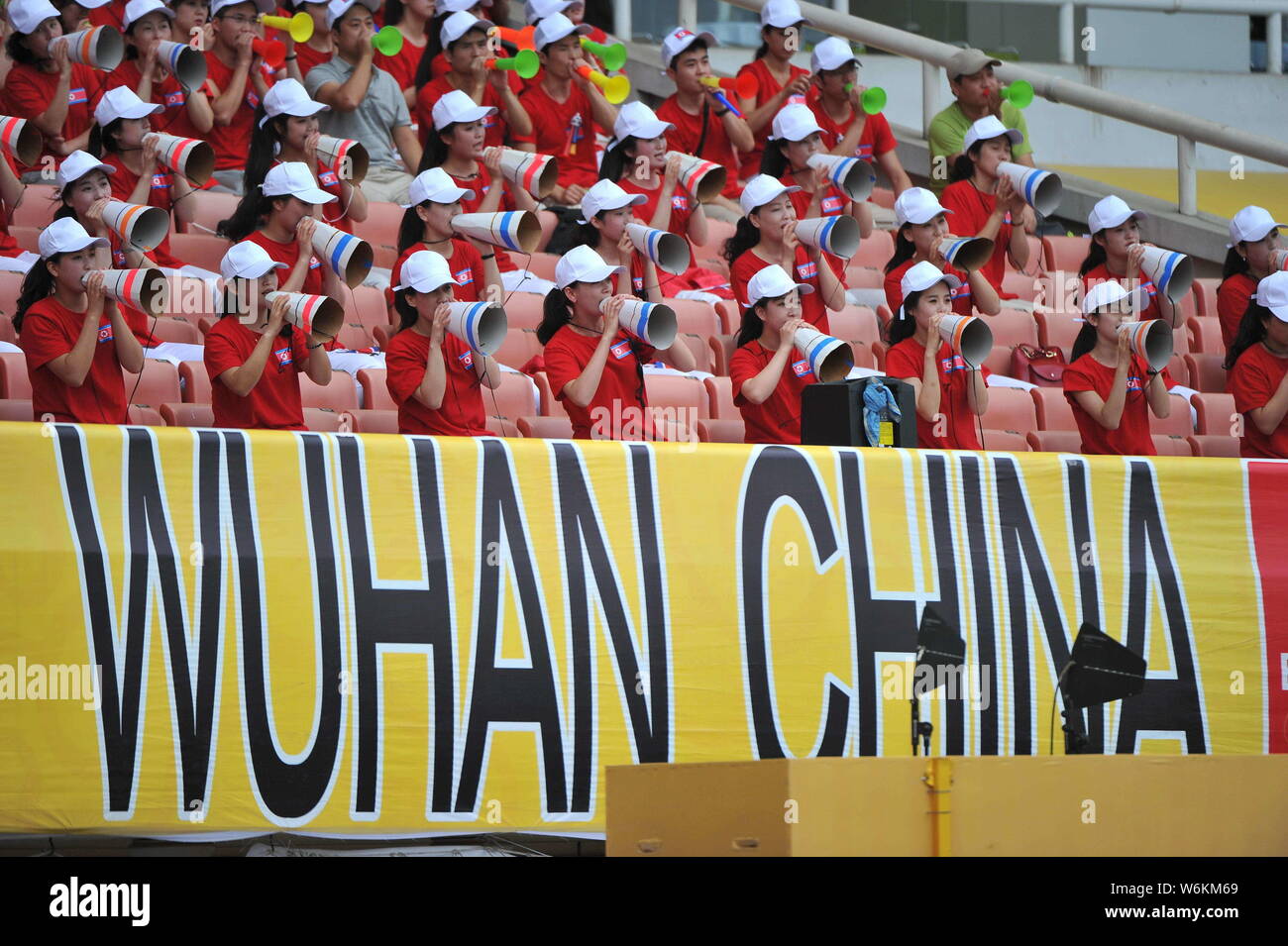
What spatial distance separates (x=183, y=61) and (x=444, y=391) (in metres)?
2.73

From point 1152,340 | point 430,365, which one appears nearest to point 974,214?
point 1152,340

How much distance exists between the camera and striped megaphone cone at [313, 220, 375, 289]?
7.38m

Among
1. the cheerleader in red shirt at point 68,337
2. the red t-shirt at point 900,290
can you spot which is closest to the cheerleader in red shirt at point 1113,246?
the red t-shirt at point 900,290

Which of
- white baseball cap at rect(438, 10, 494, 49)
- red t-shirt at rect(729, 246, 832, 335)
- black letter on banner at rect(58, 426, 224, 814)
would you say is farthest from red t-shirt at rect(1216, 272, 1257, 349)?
black letter on banner at rect(58, 426, 224, 814)

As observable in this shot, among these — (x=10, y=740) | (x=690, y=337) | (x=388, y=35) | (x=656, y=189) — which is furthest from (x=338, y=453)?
(x=388, y=35)

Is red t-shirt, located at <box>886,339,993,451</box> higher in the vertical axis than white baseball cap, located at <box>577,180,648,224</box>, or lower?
lower

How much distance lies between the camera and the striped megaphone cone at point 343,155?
8.43m

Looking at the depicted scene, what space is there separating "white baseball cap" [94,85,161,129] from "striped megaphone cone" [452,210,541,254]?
1.42 meters

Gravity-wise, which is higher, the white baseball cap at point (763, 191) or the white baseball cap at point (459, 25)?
the white baseball cap at point (459, 25)

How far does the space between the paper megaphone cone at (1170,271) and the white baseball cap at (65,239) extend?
472cm

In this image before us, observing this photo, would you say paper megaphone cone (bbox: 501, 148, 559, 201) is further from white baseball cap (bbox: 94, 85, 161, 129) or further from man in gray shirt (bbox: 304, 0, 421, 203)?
white baseball cap (bbox: 94, 85, 161, 129)

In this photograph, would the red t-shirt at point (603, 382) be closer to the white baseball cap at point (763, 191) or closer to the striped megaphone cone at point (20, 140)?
the white baseball cap at point (763, 191)

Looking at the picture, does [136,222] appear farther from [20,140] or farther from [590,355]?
[590,355]

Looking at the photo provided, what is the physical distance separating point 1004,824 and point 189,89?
20.3 feet
